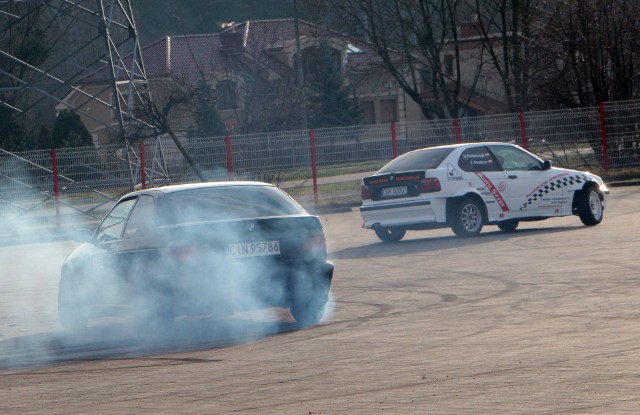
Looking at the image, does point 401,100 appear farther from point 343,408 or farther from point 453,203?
point 343,408

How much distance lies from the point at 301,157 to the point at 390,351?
20.0 m

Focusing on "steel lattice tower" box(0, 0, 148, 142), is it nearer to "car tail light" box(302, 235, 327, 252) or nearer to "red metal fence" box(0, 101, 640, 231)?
"red metal fence" box(0, 101, 640, 231)

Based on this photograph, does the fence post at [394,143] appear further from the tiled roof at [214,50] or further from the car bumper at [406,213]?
the tiled roof at [214,50]

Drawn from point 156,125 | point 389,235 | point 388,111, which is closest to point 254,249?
point 389,235

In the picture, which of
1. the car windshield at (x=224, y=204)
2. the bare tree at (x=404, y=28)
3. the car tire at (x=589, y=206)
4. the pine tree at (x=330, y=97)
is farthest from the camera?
the pine tree at (x=330, y=97)

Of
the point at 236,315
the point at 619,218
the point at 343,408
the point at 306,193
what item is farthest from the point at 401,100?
the point at 343,408

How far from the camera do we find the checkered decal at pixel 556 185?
58.5 ft

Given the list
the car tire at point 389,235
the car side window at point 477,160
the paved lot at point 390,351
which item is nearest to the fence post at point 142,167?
the car tire at point 389,235

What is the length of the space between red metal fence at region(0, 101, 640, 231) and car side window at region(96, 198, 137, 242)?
46.8 feet

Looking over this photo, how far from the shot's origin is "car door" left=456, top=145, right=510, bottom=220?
17438 millimetres

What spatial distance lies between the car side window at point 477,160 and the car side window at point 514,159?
0.58 ft

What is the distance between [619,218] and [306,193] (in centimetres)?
1088

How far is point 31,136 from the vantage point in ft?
161

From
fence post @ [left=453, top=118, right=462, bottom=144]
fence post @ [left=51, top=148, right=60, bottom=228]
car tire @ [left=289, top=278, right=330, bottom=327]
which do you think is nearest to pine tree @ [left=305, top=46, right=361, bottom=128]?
fence post @ [left=453, top=118, right=462, bottom=144]
